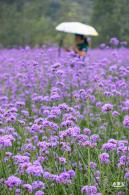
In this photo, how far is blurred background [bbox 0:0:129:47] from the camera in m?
20.9

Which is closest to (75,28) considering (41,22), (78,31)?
(78,31)

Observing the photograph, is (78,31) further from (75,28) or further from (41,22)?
(41,22)

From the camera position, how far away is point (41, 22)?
88.5 feet

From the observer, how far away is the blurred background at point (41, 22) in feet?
68.6

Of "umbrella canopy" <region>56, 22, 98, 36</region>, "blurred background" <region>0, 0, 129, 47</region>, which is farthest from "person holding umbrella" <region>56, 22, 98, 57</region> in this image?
"blurred background" <region>0, 0, 129, 47</region>

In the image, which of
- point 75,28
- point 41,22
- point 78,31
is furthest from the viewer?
point 41,22

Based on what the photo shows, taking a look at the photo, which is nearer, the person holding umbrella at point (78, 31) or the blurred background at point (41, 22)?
the person holding umbrella at point (78, 31)

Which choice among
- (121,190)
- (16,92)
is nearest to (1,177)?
(121,190)

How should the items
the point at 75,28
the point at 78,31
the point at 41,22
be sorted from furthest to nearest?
1. the point at 41,22
2. the point at 75,28
3. the point at 78,31

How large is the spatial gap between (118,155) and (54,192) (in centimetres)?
72

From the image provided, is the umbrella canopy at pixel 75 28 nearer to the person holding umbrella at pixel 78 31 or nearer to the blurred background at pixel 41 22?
the person holding umbrella at pixel 78 31

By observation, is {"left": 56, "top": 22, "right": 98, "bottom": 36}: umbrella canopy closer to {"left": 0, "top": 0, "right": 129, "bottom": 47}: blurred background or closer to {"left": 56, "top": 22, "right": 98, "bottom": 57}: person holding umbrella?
{"left": 56, "top": 22, "right": 98, "bottom": 57}: person holding umbrella

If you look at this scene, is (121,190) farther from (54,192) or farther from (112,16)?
(112,16)

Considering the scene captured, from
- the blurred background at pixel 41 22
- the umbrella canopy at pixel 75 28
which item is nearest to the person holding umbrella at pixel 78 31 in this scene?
the umbrella canopy at pixel 75 28
